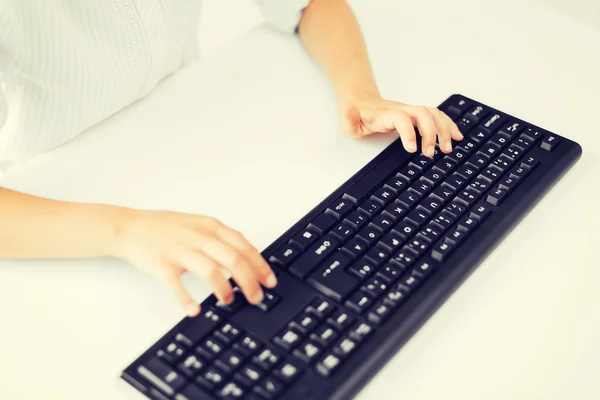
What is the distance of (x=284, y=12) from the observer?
0.77 meters

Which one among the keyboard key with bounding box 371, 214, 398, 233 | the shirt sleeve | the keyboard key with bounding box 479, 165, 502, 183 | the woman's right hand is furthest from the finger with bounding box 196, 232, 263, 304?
the shirt sleeve

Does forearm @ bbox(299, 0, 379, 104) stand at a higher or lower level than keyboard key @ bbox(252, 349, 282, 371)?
higher

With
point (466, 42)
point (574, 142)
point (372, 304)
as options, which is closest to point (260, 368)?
point (372, 304)

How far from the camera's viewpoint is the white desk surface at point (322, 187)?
46 cm

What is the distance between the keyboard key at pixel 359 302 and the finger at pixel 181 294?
102 millimetres

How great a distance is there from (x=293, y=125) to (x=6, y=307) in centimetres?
30

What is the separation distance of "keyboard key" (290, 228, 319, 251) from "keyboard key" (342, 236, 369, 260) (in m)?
0.02

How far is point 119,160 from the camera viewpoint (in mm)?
610

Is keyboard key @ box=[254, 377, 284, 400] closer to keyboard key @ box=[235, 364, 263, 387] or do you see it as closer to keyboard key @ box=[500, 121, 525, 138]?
keyboard key @ box=[235, 364, 263, 387]

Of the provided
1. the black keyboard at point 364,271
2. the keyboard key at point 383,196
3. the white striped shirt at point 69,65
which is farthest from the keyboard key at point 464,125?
the white striped shirt at point 69,65

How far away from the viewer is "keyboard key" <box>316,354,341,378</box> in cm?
43

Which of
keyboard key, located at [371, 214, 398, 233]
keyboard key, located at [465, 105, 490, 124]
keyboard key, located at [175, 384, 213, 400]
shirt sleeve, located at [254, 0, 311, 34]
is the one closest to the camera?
keyboard key, located at [175, 384, 213, 400]

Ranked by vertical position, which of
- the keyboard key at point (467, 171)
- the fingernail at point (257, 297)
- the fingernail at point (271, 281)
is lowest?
the fingernail at point (257, 297)

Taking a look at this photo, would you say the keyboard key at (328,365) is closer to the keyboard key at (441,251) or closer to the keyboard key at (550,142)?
the keyboard key at (441,251)
